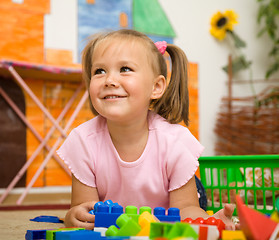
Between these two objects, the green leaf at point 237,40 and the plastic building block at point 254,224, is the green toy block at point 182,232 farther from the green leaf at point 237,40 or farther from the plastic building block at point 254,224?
the green leaf at point 237,40

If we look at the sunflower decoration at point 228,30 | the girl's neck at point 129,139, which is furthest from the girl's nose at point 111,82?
the sunflower decoration at point 228,30

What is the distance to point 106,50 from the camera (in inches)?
32.3

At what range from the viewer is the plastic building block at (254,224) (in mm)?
440

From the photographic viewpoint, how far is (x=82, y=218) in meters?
0.71

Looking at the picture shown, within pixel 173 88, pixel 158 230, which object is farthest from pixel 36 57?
pixel 158 230

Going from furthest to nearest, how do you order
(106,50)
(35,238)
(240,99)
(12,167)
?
(240,99)
(12,167)
(106,50)
(35,238)

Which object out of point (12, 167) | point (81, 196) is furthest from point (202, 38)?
point (81, 196)

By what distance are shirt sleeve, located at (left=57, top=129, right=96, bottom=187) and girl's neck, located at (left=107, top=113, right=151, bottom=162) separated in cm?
7

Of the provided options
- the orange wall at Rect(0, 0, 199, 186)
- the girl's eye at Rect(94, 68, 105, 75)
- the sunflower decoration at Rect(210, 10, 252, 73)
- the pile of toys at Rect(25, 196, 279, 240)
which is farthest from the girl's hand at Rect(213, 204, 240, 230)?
the sunflower decoration at Rect(210, 10, 252, 73)

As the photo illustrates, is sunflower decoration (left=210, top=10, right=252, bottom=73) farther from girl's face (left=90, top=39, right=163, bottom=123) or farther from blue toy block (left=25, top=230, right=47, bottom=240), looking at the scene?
blue toy block (left=25, top=230, right=47, bottom=240)

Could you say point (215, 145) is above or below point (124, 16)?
below

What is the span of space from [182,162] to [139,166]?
10cm

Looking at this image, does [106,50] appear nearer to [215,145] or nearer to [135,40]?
[135,40]

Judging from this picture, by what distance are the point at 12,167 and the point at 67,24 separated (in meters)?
0.79
